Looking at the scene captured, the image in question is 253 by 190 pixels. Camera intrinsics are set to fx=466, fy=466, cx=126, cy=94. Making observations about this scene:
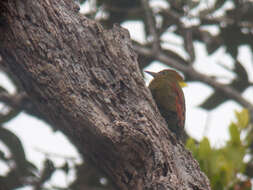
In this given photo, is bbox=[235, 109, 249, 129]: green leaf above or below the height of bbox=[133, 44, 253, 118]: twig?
below

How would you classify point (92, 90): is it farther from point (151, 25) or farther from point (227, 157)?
point (151, 25)

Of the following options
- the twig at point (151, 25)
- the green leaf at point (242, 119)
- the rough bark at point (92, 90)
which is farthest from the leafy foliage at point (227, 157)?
the twig at point (151, 25)

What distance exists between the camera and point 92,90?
3320mm

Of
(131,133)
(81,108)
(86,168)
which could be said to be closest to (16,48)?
(81,108)

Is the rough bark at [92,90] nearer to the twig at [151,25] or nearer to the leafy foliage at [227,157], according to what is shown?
the leafy foliage at [227,157]

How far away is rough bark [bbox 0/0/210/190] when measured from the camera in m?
3.23

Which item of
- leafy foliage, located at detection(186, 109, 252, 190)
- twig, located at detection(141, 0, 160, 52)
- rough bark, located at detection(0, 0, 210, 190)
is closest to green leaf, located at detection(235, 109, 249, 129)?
leafy foliage, located at detection(186, 109, 252, 190)

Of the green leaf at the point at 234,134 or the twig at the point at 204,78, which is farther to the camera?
the twig at the point at 204,78

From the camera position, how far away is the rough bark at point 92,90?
3.23 m

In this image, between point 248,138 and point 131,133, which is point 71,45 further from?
point 248,138

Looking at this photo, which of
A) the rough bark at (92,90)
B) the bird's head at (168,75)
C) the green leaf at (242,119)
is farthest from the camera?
the bird's head at (168,75)

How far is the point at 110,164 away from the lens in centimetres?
340

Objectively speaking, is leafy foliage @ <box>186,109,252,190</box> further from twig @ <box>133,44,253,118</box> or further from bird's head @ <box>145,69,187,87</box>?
twig @ <box>133,44,253,118</box>

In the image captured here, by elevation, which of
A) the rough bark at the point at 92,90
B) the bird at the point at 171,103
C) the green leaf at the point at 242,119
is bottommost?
the rough bark at the point at 92,90
